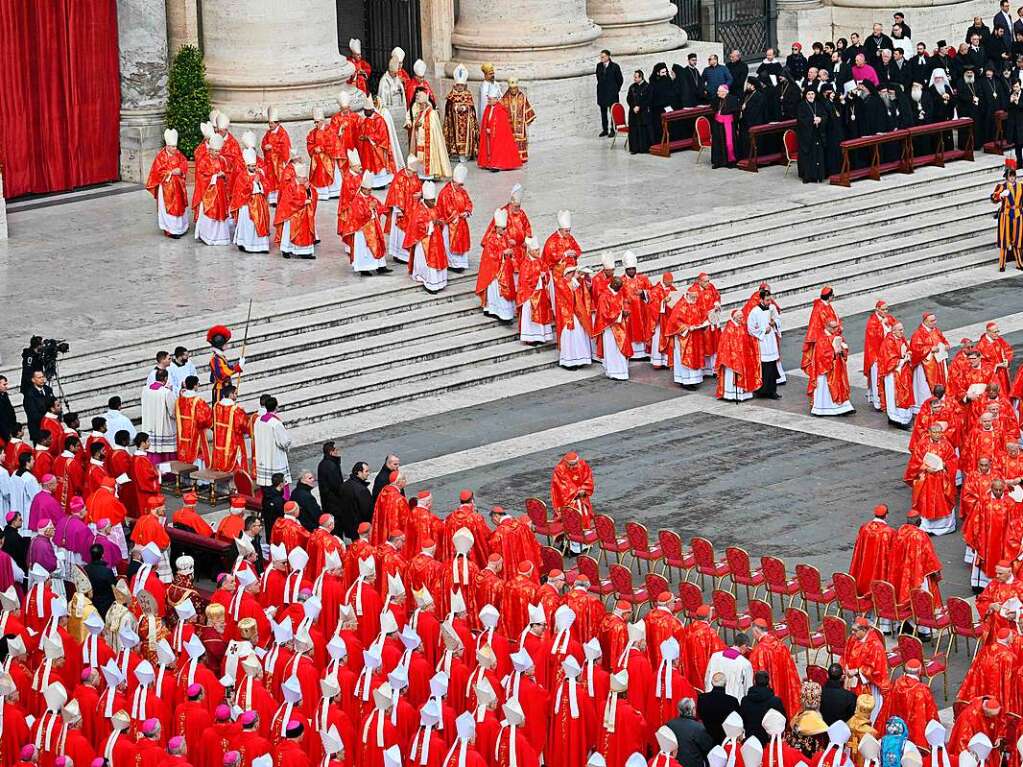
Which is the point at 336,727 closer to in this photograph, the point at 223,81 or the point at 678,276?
the point at 678,276

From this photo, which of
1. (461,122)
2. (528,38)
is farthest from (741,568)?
(528,38)

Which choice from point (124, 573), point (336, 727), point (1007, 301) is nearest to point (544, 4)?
point (1007, 301)

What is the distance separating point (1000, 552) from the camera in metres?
18.1

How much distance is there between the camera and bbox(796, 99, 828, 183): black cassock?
30.0 m

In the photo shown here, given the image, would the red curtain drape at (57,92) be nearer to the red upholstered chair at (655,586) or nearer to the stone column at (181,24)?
the stone column at (181,24)

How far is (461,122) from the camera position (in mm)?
31953

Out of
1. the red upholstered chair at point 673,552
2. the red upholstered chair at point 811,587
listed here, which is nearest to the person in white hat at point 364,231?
Answer: the red upholstered chair at point 673,552

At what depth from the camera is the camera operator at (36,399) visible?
2136cm

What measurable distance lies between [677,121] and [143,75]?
7935mm

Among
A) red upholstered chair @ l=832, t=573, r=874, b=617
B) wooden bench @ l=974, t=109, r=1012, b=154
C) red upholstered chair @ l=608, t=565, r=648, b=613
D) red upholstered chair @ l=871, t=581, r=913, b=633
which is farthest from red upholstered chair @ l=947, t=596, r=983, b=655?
wooden bench @ l=974, t=109, r=1012, b=154

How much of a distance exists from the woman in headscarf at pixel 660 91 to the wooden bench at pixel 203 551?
1514cm

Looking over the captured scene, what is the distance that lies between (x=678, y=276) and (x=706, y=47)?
1014cm

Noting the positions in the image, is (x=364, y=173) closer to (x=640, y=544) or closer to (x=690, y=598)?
(x=640, y=544)

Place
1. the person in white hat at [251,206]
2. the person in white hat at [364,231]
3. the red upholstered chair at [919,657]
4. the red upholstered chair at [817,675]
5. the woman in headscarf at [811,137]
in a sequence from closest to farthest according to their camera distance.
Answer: the red upholstered chair at [817,675]
the red upholstered chair at [919,657]
the person in white hat at [364,231]
the person in white hat at [251,206]
the woman in headscarf at [811,137]
